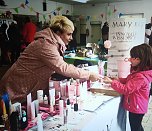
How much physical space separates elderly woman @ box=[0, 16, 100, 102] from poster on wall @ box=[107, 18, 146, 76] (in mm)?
666

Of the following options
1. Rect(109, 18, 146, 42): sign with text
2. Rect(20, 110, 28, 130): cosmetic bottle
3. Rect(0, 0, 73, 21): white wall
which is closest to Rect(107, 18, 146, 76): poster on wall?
Rect(109, 18, 146, 42): sign with text

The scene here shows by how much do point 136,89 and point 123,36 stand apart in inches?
28.2

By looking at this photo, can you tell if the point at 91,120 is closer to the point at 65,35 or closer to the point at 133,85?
the point at 133,85

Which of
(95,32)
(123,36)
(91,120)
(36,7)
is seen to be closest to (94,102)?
(91,120)

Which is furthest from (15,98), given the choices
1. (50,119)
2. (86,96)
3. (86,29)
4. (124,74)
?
(86,29)

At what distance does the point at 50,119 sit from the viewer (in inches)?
50.6

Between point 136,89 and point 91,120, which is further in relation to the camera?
point 136,89

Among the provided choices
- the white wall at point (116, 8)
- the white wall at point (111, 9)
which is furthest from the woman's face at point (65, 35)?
the white wall at point (116, 8)

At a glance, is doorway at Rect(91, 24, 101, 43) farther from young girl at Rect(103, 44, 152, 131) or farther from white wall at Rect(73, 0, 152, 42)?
young girl at Rect(103, 44, 152, 131)

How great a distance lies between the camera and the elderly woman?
1451 mm

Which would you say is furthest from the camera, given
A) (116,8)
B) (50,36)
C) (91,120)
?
(116,8)

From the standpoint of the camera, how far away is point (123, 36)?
214cm

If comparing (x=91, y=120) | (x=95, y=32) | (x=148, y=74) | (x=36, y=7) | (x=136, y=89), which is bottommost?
(x=91, y=120)

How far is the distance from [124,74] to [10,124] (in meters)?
1.37
